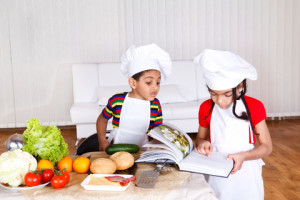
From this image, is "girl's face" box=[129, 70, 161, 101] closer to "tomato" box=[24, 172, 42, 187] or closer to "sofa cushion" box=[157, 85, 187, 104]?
"tomato" box=[24, 172, 42, 187]

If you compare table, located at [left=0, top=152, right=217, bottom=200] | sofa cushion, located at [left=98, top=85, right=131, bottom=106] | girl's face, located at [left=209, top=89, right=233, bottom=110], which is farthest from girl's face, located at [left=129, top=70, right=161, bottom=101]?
sofa cushion, located at [left=98, top=85, right=131, bottom=106]

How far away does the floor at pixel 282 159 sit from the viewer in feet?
8.71

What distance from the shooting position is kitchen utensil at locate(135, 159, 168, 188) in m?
1.20

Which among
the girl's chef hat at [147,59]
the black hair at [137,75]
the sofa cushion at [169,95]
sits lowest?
the sofa cushion at [169,95]

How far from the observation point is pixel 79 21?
16.8ft

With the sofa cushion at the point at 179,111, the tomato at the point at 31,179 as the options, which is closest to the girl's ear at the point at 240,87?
the tomato at the point at 31,179

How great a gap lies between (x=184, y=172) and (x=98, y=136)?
2.86ft

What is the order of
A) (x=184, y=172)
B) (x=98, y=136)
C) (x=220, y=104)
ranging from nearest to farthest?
(x=184, y=172) < (x=220, y=104) < (x=98, y=136)

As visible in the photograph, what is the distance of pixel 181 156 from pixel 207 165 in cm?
11

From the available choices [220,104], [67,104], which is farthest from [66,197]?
[67,104]

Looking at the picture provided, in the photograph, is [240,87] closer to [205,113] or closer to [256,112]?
[256,112]

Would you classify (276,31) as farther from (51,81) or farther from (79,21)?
(51,81)

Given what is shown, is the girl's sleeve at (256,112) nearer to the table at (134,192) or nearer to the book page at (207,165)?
the book page at (207,165)

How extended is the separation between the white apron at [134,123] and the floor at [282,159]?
113cm
